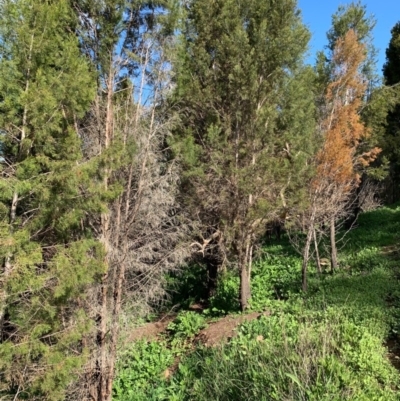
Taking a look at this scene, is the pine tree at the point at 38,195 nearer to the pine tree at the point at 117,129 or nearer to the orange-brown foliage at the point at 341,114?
the pine tree at the point at 117,129

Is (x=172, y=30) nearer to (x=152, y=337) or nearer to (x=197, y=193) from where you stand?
(x=197, y=193)

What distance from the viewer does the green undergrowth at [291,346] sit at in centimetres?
459

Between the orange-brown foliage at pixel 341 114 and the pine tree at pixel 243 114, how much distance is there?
0.57m

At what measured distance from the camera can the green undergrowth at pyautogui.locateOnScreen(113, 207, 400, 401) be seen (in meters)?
4.59

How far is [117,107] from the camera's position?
7.00 m

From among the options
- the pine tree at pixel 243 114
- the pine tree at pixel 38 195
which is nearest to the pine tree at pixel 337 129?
the pine tree at pixel 243 114

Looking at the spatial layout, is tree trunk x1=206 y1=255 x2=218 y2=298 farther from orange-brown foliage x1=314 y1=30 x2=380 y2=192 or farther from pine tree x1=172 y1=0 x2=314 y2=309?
orange-brown foliage x1=314 y1=30 x2=380 y2=192

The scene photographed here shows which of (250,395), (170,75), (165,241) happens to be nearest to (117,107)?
(170,75)

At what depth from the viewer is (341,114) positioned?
9227 mm

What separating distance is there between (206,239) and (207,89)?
3.58m

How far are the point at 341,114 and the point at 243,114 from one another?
101 inches

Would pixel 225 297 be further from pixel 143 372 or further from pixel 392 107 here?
pixel 392 107

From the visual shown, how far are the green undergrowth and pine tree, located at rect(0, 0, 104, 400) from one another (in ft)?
7.35

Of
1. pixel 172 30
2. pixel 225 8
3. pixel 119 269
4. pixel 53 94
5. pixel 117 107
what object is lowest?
pixel 119 269
